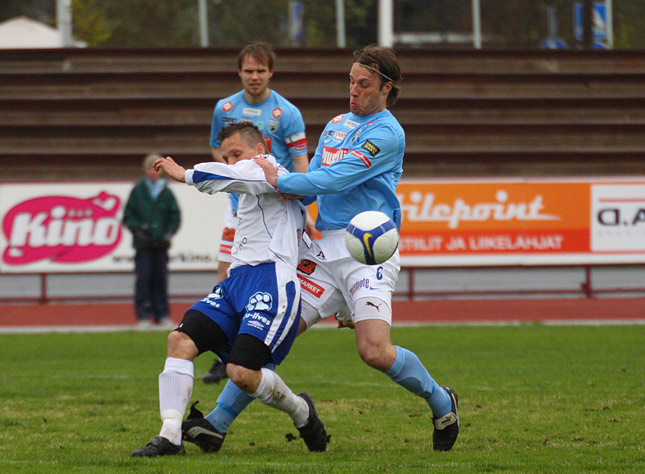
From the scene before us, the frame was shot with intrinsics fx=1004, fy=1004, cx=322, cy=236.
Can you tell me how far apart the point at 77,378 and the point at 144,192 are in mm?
4805

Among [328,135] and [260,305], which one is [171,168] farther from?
[328,135]

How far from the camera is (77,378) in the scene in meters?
Answer: 8.95

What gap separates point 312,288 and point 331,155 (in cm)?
77

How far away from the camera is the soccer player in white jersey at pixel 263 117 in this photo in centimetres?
764

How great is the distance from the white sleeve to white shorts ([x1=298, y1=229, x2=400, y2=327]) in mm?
569

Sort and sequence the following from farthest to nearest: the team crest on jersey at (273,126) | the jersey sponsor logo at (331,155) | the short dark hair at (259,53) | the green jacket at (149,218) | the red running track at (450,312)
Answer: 1. the red running track at (450,312)
2. the green jacket at (149,218)
3. the team crest on jersey at (273,126)
4. the short dark hair at (259,53)
5. the jersey sponsor logo at (331,155)

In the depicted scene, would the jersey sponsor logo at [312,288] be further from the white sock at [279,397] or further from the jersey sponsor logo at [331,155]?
the jersey sponsor logo at [331,155]

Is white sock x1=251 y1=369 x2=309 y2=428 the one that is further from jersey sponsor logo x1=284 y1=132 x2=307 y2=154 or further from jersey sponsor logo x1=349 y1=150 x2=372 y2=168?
jersey sponsor logo x1=284 y1=132 x2=307 y2=154

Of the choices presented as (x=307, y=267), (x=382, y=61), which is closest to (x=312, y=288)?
(x=307, y=267)

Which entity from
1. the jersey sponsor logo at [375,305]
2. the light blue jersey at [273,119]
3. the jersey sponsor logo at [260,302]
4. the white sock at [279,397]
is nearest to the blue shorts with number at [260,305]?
the jersey sponsor logo at [260,302]

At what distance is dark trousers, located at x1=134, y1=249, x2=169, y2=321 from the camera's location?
13344 millimetres

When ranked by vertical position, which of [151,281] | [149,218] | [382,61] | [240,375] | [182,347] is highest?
[382,61]

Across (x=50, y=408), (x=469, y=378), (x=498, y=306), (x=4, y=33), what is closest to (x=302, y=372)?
(x=469, y=378)

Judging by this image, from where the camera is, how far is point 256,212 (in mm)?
5535
